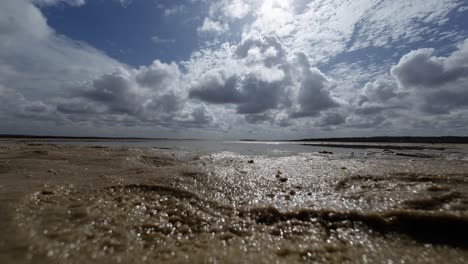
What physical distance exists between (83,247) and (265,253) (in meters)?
2.60

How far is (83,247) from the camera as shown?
3.41 metres

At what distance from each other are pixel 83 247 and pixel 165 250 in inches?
44.2

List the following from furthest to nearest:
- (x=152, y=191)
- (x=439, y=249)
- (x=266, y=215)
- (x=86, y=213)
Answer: (x=152, y=191) < (x=266, y=215) < (x=86, y=213) < (x=439, y=249)

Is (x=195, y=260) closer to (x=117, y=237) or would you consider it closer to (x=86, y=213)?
(x=117, y=237)

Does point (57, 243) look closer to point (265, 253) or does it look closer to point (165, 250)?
point (165, 250)

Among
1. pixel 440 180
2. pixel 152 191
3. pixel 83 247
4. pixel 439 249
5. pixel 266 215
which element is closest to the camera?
pixel 83 247

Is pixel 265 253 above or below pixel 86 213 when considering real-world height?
below

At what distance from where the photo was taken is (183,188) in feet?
21.3

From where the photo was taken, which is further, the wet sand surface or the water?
the water

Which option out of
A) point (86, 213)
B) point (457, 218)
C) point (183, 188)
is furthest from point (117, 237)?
point (457, 218)

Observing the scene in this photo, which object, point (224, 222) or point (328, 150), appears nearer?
point (224, 222)

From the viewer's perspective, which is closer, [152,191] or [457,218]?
[457,218]

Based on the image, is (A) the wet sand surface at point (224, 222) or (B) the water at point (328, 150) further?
(B) the water at point (328, 150)

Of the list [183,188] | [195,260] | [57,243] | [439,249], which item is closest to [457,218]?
[439,249]
